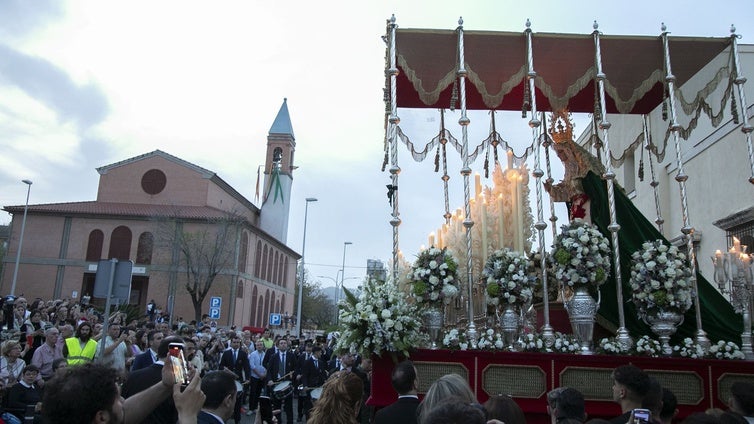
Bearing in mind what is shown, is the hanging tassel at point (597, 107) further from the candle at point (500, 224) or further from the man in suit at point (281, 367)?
the man in suit at point (281, 367)

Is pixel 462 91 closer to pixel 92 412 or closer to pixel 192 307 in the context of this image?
pixel 92 412

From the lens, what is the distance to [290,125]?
62938mm

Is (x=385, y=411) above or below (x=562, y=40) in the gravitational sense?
below

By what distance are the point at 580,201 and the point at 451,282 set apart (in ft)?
11.8

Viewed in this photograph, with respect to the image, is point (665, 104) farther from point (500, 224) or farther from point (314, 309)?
point (314, 309)

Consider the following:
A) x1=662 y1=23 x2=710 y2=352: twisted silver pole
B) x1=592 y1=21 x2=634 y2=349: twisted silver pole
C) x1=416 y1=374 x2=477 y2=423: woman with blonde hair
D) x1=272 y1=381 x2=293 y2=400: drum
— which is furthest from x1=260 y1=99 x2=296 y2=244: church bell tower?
x1=416 y1=374 x2=477 y2=423: woman with blonde hair

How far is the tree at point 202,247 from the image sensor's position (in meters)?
40.6

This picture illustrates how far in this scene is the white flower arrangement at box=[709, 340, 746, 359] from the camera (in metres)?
7.48

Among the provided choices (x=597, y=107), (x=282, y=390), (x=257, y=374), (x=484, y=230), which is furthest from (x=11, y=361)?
(x=597, y=107)

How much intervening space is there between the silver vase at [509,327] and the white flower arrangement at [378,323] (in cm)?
116

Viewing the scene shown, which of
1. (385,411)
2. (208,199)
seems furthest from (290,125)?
(385,411)

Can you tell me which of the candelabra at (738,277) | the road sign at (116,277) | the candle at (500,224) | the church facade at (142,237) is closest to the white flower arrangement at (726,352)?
the candelabra at (738,277)

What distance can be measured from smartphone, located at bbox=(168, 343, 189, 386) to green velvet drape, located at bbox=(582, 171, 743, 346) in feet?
22.8

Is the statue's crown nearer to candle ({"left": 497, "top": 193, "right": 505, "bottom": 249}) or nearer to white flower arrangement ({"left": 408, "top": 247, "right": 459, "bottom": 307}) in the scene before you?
candle ({"left": 497, "top": 193, "right": 505, "bottom": 249})
